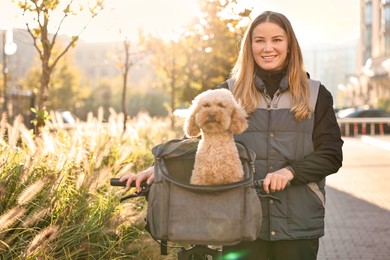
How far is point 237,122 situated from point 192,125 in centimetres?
22

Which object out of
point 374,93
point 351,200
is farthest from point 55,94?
point 351,200

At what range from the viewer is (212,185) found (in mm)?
2904

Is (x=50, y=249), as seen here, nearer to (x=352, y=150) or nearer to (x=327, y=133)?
(x=327, y=133)

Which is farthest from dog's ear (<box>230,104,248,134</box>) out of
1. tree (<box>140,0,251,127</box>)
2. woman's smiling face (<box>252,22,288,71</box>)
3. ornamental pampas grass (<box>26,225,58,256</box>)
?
tree (<box>140,0,251,127</box>)

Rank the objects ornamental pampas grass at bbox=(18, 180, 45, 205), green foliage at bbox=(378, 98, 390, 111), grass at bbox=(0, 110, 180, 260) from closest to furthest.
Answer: ornamental pampas grass at bbox=(18, 180, 45, 205) → grass at bbox=(0, 110, 180, 260) → green foliage at bbox=(378, 98, 390, 111)

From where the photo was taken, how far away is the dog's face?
10.0 ft

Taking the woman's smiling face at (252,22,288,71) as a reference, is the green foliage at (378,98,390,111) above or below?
below

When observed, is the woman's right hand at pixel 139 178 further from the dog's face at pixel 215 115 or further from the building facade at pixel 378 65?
the building facade at pixel 378 65

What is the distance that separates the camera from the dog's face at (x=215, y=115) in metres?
3.05

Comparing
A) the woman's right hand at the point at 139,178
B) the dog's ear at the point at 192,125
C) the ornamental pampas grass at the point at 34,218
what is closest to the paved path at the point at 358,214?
the ornamental pampas grass at the point at 34,218

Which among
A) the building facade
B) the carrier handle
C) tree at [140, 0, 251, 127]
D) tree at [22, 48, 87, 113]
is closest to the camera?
the carrier handle

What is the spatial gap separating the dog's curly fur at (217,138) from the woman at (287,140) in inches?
18.2

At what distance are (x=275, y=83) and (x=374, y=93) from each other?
74412 mm

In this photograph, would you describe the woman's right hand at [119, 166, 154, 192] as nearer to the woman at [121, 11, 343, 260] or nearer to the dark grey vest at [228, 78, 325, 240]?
the woman at [121, 11, 343, 260]
